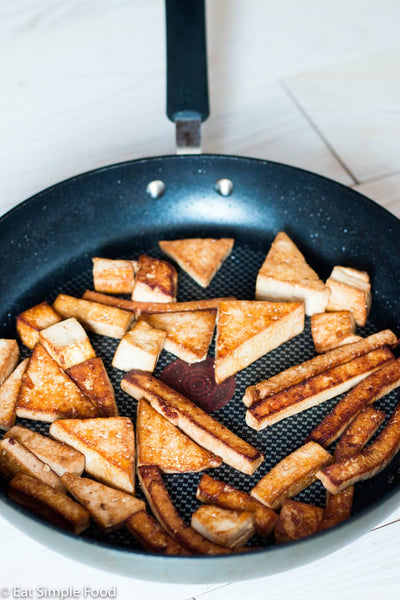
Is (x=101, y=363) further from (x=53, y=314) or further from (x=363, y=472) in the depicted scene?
(x=363, y=472)

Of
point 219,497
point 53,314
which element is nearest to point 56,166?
point 53,314

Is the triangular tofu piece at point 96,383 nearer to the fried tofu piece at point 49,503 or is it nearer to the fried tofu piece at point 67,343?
the fried tofu piece at point 67,343

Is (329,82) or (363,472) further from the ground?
(329,82)

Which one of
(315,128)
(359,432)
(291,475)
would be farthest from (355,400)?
(315,128)

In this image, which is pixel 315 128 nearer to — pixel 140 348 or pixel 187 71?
pixel 187 71

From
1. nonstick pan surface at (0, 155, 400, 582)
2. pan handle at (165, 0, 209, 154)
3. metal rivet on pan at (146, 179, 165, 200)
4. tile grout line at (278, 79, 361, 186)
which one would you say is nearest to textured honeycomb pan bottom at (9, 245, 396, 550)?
nonstick pan surface at (0, 155, 400, 582)

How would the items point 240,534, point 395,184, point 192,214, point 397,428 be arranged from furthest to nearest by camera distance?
point 395,184 < point 192,214 < point 397,428 < point 240,534
